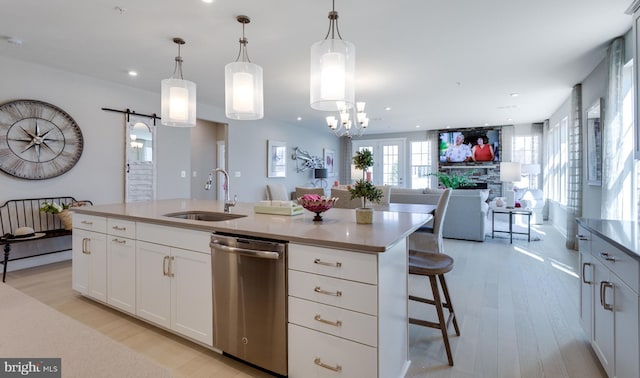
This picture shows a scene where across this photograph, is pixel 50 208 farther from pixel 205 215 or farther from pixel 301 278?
pixel 301 278

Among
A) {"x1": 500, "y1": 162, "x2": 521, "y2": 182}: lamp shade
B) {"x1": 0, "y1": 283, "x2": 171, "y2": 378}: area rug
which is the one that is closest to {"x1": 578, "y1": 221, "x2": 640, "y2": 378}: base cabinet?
{"x1": 0, "y1": 283, "x2": 171, "y2": 378}: area rug

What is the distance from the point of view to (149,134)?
202 inches

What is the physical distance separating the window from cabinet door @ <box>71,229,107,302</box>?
8809mm

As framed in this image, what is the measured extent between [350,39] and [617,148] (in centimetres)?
310

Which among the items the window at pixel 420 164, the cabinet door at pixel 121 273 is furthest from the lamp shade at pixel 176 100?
the window at pixel 420 164

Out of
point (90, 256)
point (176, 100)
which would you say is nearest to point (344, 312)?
point (176, 100)

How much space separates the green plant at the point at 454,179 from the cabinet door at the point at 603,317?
700cm

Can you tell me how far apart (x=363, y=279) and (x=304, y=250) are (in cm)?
34

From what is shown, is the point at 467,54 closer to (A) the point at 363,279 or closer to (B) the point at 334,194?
(B) the point at 334,194

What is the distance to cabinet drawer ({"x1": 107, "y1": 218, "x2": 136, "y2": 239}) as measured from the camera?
2.34 meters

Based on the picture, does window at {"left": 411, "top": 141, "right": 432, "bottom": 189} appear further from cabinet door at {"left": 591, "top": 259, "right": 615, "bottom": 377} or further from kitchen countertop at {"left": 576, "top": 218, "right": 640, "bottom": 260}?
cabinet door at {"left": 591, "top": 259, "right": 615, "bottom": 377}

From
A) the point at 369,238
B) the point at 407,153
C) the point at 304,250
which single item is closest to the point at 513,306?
the point at 369,238

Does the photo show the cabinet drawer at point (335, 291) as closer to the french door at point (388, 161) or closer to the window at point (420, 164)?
the french door at point (388, 161)

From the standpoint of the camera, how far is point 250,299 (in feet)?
5.73
